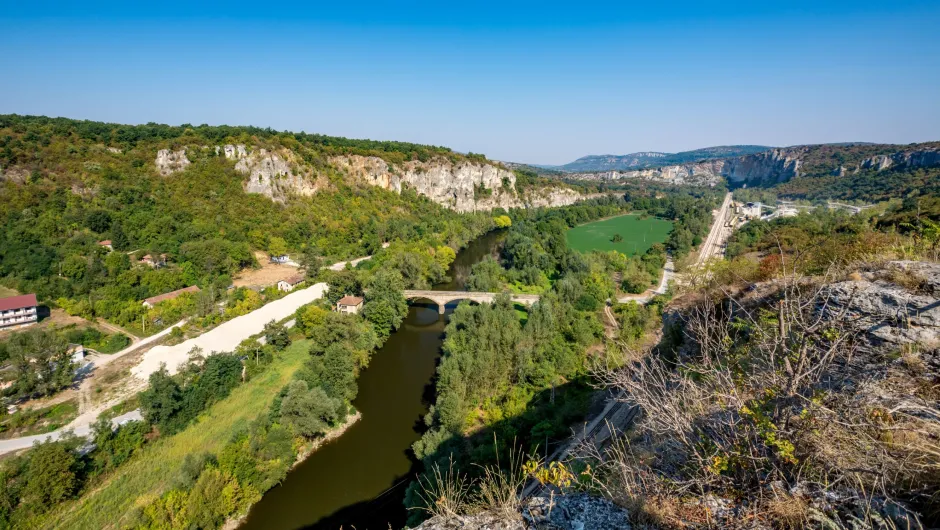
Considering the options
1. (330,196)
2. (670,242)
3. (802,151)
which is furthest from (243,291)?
(802,151)

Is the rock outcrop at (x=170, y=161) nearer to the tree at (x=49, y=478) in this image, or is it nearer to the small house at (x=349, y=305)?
the small house at (x=349, y=305)

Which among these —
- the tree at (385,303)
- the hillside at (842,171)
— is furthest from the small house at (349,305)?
the hillside at (842,171)

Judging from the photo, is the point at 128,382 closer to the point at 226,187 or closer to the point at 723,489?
the point at 723,489

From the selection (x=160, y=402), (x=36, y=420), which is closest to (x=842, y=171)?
(x=160, y=402)

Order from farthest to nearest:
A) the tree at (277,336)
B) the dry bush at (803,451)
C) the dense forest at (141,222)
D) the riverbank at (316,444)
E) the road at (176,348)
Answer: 1. the dense forest at (141,222)
2. the tree at (277,336)
3. the road at (176,348)
4. the riverbank at (316,444)
5. the dry bush at (803,451)

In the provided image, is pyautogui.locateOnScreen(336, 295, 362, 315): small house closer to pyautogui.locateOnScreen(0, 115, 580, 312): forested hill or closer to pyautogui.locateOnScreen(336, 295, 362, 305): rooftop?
pyautogui.locateOnScreen(336, 295, 362, 305): rooftop

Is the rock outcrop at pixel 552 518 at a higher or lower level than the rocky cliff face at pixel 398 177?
lower
